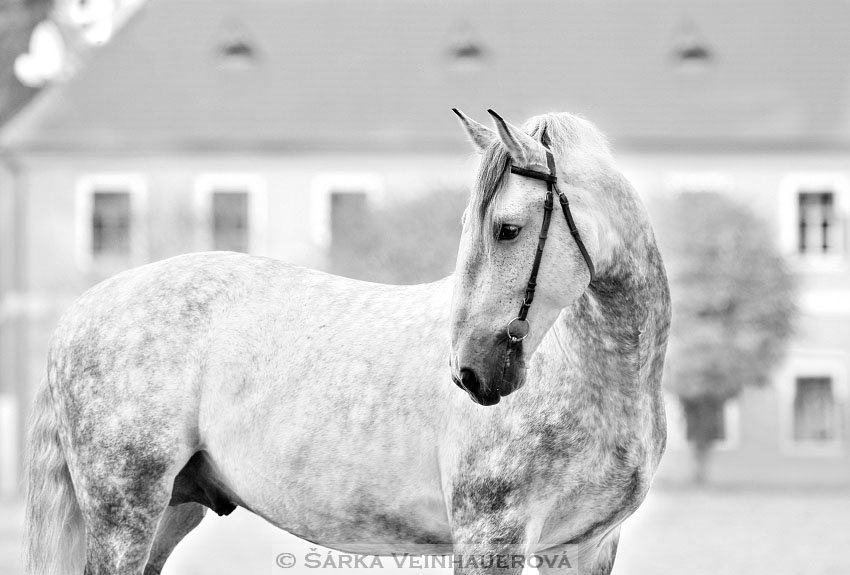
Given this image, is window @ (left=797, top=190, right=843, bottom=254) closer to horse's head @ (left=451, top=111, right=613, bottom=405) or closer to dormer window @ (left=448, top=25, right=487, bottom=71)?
dormer window @ (left=448, top=25, right=487, bottom=71)

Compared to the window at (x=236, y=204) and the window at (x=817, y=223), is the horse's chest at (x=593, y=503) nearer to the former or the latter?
the window at (x=236, y=204)

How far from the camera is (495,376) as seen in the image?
10.9ft

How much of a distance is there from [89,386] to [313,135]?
27.1 meters

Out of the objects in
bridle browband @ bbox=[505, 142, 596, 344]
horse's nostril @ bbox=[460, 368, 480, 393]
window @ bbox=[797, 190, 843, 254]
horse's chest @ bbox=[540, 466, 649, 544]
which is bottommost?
horse's chest @ bbox=[540, 466, 649, 544]

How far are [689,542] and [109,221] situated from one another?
1917 cm

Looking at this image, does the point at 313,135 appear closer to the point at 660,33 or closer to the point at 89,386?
the point at 660,33

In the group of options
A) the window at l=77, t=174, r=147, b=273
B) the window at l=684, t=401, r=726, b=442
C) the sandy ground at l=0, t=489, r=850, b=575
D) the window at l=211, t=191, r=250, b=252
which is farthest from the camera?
the window at l=77, t=174, r=147, b=273

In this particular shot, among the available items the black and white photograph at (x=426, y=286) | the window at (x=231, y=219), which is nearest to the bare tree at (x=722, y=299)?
the black and white photograph at (x=426, y=286)

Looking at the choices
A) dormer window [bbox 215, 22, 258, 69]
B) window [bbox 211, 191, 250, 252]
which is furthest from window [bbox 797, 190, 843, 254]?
dormer window [bbox 215, 22, 258, 69]

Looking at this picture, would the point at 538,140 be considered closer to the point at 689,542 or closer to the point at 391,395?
the point at 391,395

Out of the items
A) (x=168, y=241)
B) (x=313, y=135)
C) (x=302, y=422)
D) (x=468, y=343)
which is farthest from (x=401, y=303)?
(x=313, y=135)

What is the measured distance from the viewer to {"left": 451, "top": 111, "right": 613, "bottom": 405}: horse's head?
10.9 ft

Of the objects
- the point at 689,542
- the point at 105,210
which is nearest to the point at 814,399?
the point at 689,542

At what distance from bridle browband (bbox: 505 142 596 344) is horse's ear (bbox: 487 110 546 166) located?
1.0 inches
